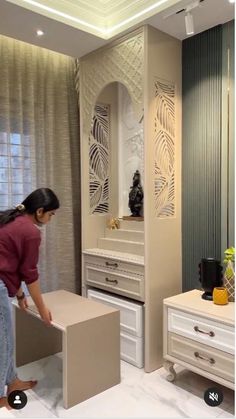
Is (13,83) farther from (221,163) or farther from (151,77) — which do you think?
(221,163)

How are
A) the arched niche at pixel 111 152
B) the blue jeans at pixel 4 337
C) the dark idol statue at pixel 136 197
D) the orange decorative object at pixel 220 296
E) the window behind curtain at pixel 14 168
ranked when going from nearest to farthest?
the blue jeans at pixel 4 337
the orange decorative object at pixel 220 296
the window behind curtain at pixel 14 168
the dark idol statue at pixel 136 197
the arched niche at pixel 111 152

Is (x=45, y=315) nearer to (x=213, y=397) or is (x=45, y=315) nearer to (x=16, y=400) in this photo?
(x=16, y=400)

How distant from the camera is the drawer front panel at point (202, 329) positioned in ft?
Result: 6.37

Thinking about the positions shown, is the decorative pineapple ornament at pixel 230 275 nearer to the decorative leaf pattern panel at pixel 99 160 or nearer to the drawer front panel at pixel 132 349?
the drawer front panel at pixel 132 349

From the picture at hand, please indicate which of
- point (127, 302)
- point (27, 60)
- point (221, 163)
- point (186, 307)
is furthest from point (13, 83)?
point (186, 307)

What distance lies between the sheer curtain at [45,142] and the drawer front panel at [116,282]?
32cm

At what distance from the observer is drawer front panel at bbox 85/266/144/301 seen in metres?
2.50

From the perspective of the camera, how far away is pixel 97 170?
10.1 feet

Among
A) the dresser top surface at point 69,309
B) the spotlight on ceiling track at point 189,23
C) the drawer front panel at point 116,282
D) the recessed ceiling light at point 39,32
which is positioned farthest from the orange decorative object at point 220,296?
the recessed ceiling light at point 39,32

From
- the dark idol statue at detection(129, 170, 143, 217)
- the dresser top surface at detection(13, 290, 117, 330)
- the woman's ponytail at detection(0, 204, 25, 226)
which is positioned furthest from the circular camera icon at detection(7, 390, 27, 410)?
the dark idol statue at detection(129, 170, 143, 217)

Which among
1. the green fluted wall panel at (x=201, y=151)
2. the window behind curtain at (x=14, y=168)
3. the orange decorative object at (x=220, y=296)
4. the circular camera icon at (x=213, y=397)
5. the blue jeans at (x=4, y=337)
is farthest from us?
the window behind curtain at (x=14, y=168)

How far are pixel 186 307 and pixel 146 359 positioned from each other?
0.59 m

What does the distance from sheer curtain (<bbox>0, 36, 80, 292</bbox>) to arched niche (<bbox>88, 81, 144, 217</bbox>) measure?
23 centimetres

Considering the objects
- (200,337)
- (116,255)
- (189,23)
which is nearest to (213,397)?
(200,337)
